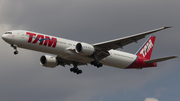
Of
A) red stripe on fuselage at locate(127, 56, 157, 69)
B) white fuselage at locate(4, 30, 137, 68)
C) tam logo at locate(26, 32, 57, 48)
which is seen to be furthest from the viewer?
red stripe on fuselage at locate(127, 56, 157, 69)

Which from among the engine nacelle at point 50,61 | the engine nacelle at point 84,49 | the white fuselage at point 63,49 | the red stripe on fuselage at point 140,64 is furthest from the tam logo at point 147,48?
the engine nacelle at point 50,61

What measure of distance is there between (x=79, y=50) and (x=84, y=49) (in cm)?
84

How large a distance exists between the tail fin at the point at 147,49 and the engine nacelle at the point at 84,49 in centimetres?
1183

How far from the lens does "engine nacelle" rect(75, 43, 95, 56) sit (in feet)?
140

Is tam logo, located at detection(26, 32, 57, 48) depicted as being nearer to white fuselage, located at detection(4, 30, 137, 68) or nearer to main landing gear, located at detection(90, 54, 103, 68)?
white fuselage, located at detection(4, 30, 137, 68)

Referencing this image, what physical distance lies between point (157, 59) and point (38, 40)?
1864cm

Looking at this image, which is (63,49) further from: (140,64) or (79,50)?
(140,64)

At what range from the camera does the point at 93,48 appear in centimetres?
4384

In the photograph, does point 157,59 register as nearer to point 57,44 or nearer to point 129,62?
point 129,62

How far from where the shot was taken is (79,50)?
43031mm

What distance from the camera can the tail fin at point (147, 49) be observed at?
173 ft

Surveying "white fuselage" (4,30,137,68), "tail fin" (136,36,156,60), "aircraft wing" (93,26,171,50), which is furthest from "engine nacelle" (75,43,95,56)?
"tail fin" (136,36,156,60)

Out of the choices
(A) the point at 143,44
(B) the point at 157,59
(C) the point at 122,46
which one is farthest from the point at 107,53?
(A) the point at 143,44

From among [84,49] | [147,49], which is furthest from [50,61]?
[147,49]
